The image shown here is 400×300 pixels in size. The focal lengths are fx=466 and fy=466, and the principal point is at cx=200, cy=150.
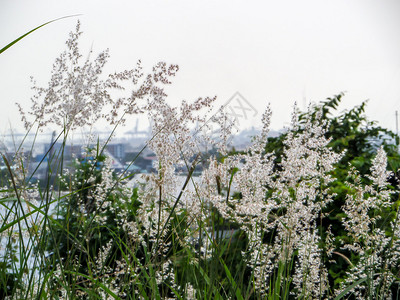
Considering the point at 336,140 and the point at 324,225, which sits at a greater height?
the point at 336,140

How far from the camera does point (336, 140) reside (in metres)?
3.80

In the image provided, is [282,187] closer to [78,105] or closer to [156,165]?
[156,165]

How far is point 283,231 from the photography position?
167 cm

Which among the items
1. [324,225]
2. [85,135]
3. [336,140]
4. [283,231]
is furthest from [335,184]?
[85,135]

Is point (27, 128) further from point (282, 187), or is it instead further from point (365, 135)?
point (365, 135)

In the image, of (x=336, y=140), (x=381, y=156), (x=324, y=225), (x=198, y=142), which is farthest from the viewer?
(x=336, y=140)

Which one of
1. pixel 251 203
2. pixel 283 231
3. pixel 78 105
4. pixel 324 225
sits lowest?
pixel 324 225

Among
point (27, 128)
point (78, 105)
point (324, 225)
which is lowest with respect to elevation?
point (324, 225)

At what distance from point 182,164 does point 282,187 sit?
0.39 metres

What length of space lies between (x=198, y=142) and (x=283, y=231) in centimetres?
47

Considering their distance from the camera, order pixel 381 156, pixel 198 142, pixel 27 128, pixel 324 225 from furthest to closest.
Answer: pixel 324 225 → pixel 381 156 → pixel 27 128 → pixel 198 142

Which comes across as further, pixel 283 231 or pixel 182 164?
pixel 283 231

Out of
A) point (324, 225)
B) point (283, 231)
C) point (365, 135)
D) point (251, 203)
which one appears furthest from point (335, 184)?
point (251, 203)

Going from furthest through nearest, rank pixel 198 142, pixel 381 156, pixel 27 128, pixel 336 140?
1. pixel 336 140
2. pixel 381 156
3. pixel 27 128
4. pixel 198 142
